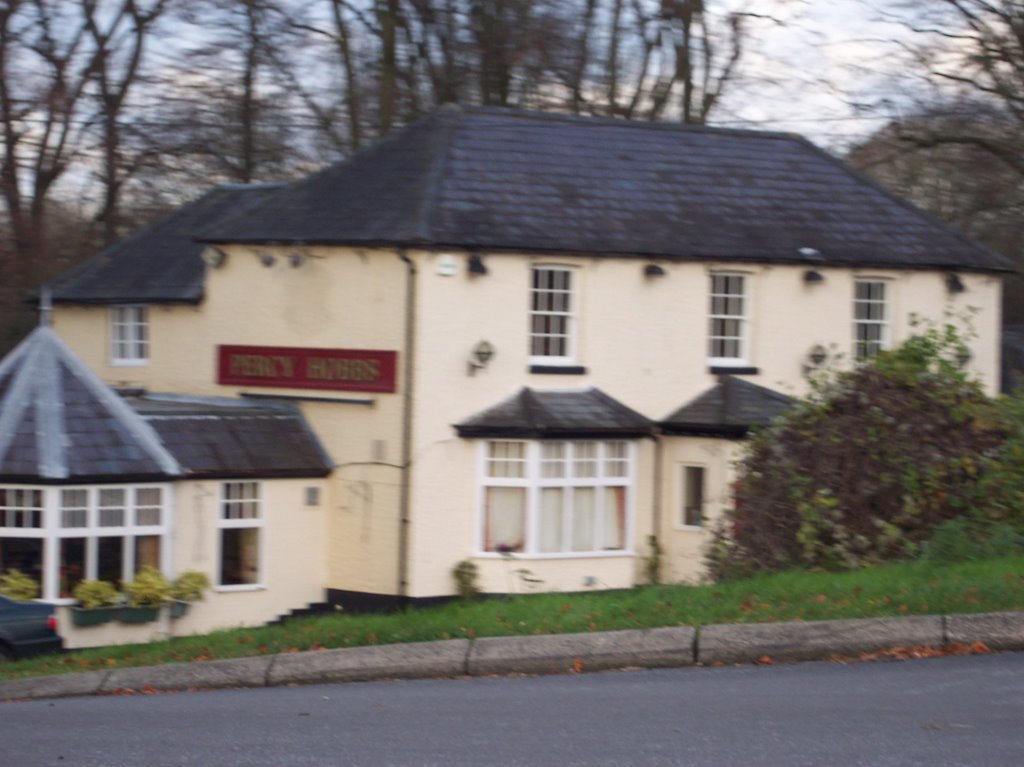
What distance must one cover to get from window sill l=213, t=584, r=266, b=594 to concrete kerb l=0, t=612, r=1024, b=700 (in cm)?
1088

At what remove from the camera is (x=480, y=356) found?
21.8 meters

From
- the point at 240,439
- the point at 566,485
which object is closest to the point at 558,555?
the point at 566,485

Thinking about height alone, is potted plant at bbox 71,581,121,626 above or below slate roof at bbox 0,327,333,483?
below

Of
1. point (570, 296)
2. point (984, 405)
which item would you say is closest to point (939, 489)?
point (984, 405)

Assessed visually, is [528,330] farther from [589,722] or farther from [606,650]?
[589,722]

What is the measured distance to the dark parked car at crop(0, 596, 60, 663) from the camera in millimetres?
17656

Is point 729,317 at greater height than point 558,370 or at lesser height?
greater

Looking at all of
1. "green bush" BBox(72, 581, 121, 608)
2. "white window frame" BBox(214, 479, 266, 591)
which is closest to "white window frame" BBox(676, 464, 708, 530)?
"white window frame" BBox(214, 479, 266, 591)

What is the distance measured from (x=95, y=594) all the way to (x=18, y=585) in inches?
41.5

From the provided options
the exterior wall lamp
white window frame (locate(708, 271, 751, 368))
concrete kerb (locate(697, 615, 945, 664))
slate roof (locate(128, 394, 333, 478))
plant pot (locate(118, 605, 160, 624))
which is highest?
the exterior wall lamp

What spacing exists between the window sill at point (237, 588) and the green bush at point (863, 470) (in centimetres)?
997

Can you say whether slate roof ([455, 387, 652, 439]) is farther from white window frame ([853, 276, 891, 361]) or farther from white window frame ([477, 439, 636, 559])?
white window frame ([853, 276, 891, 361])

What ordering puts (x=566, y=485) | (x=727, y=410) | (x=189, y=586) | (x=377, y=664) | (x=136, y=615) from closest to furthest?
(x=377, y=664), (x=136, y=615), (x=189, y=586), (x=566, y=485), (x=727, y=410)

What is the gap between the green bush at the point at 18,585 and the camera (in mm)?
20016
